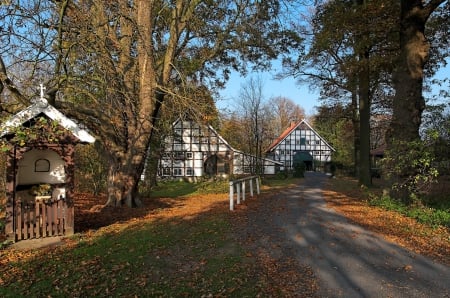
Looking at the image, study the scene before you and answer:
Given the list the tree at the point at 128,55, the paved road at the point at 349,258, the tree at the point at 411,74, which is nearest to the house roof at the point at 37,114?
the tree at the point at 128,55

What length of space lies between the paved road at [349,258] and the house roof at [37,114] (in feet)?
16.1

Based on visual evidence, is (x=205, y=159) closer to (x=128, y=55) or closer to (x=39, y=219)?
(x=128, y=55)

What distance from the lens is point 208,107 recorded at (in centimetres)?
1426

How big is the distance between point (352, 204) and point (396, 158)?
312cm

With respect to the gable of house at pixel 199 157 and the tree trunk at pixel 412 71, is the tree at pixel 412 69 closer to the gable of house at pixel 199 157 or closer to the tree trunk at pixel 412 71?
the tree trunk at pixel 412 71

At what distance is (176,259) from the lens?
720 cm

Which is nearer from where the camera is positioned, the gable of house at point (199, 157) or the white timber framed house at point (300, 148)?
the gable of house at point (199, 157)

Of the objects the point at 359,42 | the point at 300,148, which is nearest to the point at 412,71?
the point at 359,42

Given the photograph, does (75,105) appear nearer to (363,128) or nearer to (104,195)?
(104,195)

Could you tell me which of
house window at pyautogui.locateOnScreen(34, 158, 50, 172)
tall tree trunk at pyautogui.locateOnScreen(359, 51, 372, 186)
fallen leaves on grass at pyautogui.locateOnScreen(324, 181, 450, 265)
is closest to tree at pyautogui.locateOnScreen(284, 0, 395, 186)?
tall tree trunk at pyautogui.locateOnScreen(359, 51, 372, 186)

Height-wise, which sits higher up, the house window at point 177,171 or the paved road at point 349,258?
the house window at point 177,171

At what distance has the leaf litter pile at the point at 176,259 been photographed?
5.64 meters

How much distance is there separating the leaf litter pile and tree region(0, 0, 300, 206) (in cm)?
379

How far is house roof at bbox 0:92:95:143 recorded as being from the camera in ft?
27.4
